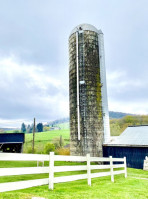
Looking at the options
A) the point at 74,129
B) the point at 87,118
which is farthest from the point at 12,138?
the point at 87,118

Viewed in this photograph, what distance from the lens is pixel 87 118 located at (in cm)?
2003

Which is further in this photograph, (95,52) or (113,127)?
(113,127)

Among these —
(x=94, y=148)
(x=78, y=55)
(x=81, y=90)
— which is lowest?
(x=94, y=148)

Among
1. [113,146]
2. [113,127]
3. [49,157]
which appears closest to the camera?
[49,157]

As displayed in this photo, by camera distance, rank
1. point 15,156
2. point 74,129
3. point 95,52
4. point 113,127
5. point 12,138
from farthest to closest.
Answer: point 113,127 < point 12,138 < point 95,52 < point 74,129 < point 15,156

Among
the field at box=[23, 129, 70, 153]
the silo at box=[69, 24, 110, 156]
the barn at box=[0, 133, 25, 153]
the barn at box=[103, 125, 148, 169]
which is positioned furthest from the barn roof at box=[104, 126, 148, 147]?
the field at box=[23, 129, 70, 153]

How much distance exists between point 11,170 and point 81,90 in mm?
17129

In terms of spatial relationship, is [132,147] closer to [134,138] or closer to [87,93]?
[134,138]

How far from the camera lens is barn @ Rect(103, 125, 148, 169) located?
1669 centimetres

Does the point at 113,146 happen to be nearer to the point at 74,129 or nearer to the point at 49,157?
the point at 74,129

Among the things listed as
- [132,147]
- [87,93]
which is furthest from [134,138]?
[87,93]

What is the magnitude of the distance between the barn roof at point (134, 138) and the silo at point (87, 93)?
1823 mm

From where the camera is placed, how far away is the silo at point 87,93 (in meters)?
19.9

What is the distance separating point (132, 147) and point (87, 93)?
7.48m
